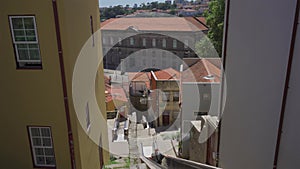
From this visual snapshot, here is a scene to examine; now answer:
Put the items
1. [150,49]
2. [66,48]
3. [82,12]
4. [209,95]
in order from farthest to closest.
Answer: [150,49] → [209,95] → [82,12] → [66,48]

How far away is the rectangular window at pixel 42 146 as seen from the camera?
4.71m

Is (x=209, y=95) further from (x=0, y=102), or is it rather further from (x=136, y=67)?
(x=136, y=67)

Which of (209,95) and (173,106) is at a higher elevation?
(209,95)

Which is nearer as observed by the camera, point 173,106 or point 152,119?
point 173,106

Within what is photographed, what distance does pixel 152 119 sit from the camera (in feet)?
68.2

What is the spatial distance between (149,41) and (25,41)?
103 feet

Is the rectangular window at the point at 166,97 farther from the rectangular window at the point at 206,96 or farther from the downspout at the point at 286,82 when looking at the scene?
the downspout at the point at 286,82

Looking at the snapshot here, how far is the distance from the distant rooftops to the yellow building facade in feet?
92.3

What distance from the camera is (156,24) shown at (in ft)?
115

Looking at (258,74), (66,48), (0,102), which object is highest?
(66,48)

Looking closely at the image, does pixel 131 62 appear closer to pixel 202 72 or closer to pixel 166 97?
pixel 166 97

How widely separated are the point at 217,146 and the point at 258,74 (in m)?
2.60

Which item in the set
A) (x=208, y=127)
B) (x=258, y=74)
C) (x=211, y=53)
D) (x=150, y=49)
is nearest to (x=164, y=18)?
(x=150, y=49)

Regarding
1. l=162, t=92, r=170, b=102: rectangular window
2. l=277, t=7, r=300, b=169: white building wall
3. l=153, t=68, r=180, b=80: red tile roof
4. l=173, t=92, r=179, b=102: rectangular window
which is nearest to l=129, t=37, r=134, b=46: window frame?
l=153, t=68, r=180, b=80: red tile roof
